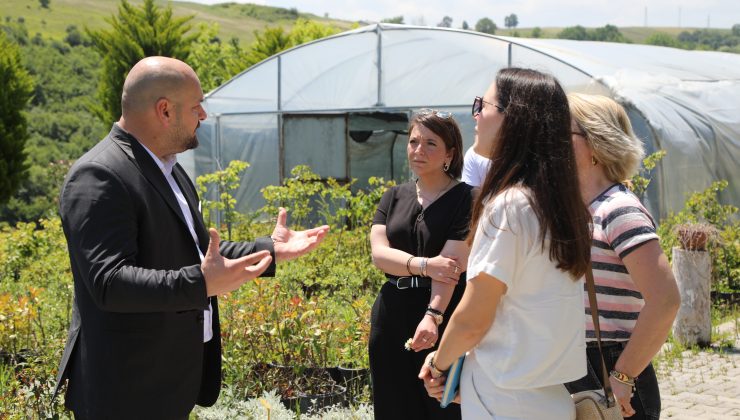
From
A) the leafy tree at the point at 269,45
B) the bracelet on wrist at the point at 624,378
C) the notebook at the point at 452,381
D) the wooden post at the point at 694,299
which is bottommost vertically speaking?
the wooden post at the point at 694,299

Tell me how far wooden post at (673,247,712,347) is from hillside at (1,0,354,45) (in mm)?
53648

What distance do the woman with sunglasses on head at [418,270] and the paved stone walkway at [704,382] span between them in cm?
246

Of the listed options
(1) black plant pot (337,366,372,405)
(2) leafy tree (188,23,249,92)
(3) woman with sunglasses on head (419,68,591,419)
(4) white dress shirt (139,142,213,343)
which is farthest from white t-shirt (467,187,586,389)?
(2) leafy tree (188,23,249,92)

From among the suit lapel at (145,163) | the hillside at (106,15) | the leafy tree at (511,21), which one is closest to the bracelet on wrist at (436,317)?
the suit lapel at (145,163)

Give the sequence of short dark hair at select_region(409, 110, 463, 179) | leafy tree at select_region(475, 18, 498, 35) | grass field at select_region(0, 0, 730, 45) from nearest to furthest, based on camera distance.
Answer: short dark hair at select_region(409, 110, 463, 179)
grass field at select_region(0, 0, 730, 45)
leafy tree at select_region(475, 18, 498, 35)

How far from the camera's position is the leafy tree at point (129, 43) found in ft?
81.0

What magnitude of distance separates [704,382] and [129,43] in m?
22.0

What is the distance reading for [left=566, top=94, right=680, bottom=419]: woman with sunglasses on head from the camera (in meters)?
2.54

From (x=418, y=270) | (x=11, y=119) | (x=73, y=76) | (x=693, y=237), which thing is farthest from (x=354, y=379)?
(x=73, y=76)

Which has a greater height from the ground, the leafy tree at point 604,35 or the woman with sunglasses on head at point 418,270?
the leafy tree at point 604,35

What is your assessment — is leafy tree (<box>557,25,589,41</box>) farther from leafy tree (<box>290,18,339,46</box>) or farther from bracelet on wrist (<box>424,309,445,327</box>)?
bracelet on wrist (<box>424,309,445,327</box>)

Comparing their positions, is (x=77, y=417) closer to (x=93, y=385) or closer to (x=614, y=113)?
(x=93, y=385)

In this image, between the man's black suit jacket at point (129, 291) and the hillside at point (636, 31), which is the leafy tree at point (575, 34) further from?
the man's black suit jacket at point (129, 291)

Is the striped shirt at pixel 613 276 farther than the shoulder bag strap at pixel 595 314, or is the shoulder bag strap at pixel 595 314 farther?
the striped shirt at pixel 613 276
